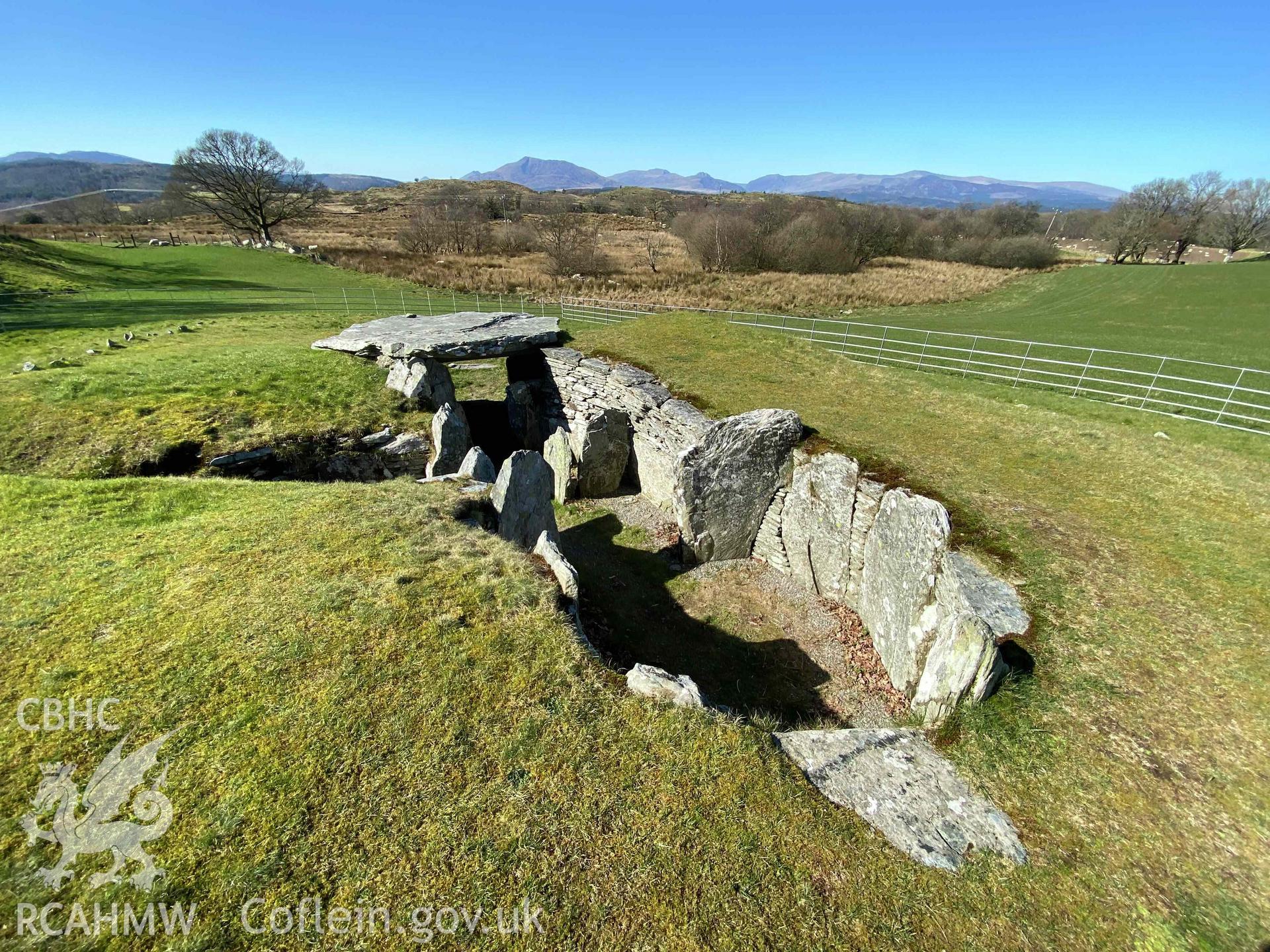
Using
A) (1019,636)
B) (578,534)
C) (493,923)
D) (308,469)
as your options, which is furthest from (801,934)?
(308,469)

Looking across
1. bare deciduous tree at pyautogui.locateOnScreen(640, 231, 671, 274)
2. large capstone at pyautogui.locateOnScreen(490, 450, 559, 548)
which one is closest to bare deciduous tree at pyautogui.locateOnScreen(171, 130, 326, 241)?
bare deciduous tree at pyautogui.locateOnScreen(640, 231, 671, 274)

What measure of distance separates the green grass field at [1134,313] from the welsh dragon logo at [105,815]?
37508 millimetres

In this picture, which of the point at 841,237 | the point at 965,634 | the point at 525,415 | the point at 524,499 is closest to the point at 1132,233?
the point at 841,237

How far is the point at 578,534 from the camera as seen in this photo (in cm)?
1335

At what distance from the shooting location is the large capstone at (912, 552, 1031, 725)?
6352 millimetres

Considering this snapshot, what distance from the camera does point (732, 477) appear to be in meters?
11.4

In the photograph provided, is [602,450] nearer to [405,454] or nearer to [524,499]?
[524,499]

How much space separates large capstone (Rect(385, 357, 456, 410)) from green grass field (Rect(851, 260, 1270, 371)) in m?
31.1

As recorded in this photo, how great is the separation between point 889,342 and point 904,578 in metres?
21.8

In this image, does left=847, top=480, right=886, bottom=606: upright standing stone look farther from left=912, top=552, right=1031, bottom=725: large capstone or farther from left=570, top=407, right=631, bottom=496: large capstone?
left=570, top=407, right=631, bottom=496: large capstone

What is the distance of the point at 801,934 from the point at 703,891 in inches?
29.5

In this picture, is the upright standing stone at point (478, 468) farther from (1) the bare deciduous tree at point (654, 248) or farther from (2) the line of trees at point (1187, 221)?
(2) the line of trees at point (1187, 221)

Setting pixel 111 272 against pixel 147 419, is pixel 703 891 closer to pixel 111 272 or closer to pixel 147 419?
pixel 147 419

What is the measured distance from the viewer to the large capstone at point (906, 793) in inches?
196
